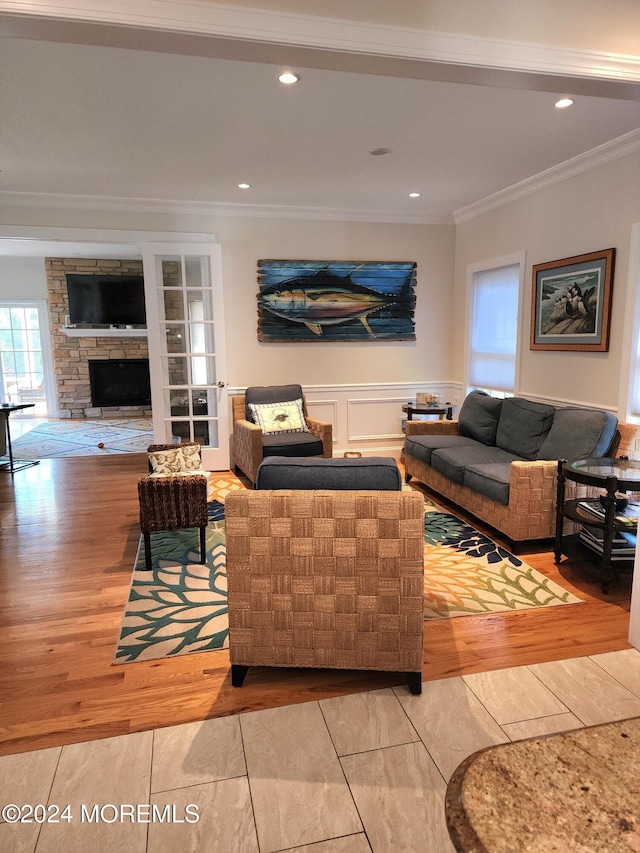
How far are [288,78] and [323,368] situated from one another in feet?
11.0

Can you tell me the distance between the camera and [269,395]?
536 cm

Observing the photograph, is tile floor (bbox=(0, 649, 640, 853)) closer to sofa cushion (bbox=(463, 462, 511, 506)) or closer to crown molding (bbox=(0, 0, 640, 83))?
sofa cushion (bbox=(463, 462, 511, 506))

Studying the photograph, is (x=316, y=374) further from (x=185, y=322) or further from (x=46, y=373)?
(x=46, y=373)

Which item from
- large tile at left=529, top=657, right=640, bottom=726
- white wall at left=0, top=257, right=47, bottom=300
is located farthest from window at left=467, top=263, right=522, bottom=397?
white wall at left=0, top=257, right=47, bottom=300

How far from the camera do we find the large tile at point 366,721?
1.83m

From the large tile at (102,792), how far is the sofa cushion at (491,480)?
242 cm

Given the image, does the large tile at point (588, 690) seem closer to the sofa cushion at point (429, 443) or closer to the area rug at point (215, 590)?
the area rug at point (215, 590)

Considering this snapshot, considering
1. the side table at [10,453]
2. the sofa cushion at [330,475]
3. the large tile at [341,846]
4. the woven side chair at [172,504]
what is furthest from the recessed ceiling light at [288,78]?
the side table at [10,453]

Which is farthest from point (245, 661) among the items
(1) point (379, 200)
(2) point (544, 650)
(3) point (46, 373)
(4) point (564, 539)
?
(3) point (46, 373)

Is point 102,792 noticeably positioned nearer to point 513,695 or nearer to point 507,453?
point 513,695

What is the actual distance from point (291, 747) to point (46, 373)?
9381 mm

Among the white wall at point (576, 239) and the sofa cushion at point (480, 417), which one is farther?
the sofa cushion at point (480, 417)

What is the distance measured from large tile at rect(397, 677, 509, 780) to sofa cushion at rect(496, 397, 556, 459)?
230 centimetres

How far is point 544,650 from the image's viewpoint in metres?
2.36
